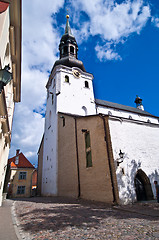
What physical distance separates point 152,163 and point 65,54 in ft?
72.7

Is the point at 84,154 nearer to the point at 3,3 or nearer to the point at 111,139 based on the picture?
the point at 111,139

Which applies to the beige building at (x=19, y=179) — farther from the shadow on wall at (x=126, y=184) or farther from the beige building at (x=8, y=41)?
the shadow on wall at (x=126, y=184)

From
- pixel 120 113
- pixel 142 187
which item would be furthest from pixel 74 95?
pixel 142 187

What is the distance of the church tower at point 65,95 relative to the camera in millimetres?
18438

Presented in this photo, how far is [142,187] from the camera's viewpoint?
10195mm

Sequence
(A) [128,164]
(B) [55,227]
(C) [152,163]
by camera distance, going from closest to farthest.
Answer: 1. (B) [55,227]
2. (A) [128,164]
3. (C) [152,163]

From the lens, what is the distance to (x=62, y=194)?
45.1ft

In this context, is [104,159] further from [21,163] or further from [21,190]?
[21,163]

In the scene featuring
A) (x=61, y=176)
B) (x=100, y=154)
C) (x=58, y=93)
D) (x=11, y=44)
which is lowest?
(x=61, y=176)

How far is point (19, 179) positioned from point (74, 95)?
46.7 feet

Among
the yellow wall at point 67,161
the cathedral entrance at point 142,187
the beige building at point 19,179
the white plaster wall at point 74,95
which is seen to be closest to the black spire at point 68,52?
the white plaster wall at point 74,95

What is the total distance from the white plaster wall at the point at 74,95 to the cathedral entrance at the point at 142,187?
11.9 m

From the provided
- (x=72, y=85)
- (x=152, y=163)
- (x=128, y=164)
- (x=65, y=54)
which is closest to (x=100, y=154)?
(x=128, y=164)

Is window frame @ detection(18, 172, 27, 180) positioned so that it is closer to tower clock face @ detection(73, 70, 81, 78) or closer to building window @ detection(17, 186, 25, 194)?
building window @ detection(17, 186, 25, 194)
